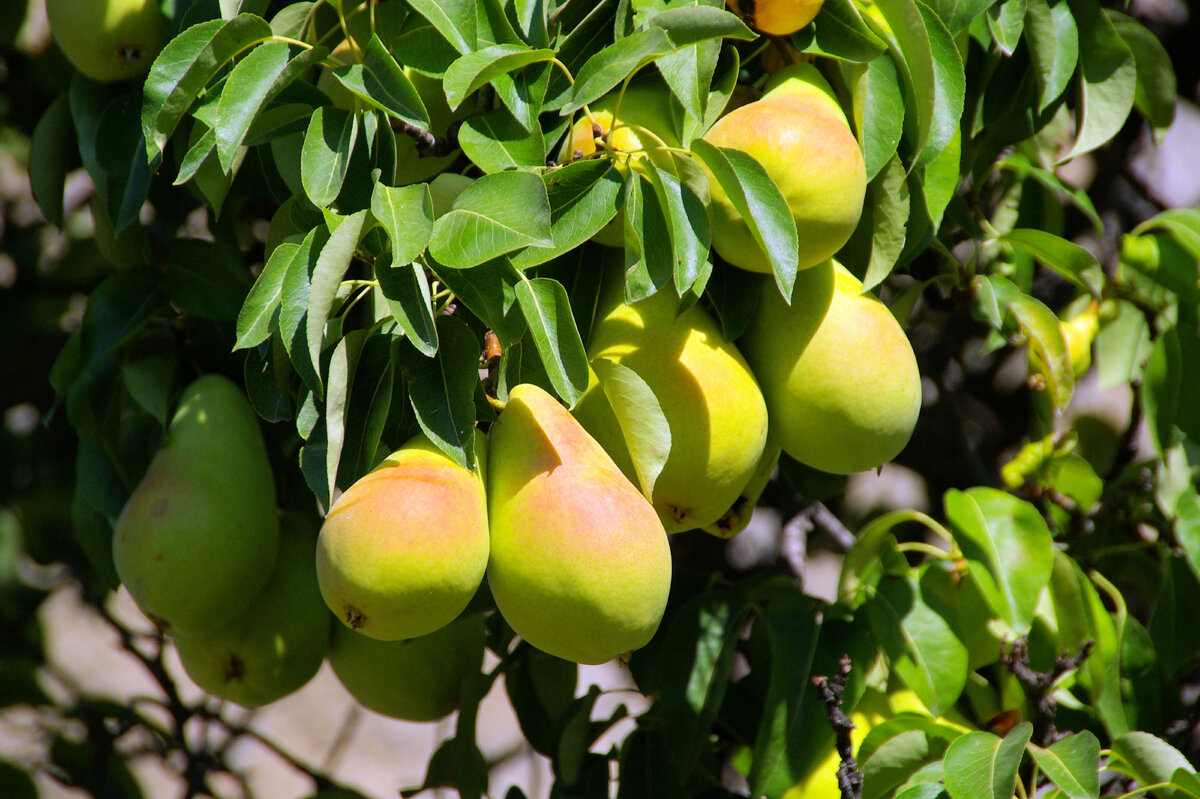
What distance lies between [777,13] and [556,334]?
1.19ft

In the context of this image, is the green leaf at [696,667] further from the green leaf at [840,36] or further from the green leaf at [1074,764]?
the green leaf at [840,36]

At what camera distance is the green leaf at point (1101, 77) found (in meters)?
1.18

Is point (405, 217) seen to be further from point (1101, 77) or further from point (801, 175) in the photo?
point (1101, 77)

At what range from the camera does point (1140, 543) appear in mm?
1361

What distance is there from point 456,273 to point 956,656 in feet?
2.10

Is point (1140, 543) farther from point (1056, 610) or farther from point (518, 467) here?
point (518, 467)

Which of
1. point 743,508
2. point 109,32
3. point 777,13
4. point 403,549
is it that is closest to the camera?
point 403,549

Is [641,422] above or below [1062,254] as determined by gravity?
above

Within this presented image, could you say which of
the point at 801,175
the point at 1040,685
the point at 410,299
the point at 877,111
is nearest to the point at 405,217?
the point at 410,299

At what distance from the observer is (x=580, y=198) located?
81cm

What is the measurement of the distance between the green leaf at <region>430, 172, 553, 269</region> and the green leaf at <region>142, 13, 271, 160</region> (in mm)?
234

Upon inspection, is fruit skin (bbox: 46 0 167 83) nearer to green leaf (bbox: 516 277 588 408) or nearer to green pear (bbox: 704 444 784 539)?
green leaf (bbox: 516 277 588 408)

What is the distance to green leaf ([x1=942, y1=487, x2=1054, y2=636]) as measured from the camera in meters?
1.07

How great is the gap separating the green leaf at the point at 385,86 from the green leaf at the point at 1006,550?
68cm
